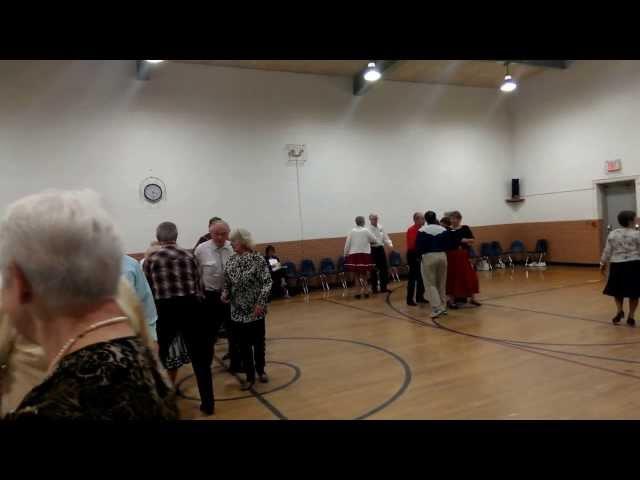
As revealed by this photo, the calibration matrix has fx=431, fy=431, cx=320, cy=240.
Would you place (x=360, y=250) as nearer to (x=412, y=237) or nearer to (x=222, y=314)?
(x=412, y=237)

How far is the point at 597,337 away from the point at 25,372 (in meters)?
5.62

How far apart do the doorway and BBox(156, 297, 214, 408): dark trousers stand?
38.1 feet

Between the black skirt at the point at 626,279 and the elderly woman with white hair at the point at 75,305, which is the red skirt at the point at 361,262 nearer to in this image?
the black skirt at the point at 626,279

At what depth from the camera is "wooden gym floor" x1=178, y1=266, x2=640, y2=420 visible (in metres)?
3.37

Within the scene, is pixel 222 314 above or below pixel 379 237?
below

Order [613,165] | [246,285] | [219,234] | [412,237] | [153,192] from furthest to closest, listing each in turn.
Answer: [613,165] → [153,192] → [412,237] → [219,234] → [246,285]

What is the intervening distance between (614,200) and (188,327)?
12044 mm

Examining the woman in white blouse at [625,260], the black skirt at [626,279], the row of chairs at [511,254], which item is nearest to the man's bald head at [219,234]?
the woman in white blouse at [625,260]

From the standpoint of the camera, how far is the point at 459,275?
7.11 m

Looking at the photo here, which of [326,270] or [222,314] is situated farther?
[326,270]

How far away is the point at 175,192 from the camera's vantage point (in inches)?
385

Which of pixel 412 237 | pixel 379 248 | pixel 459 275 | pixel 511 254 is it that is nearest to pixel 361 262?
pixel 379 248

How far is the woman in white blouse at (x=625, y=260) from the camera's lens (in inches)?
206
